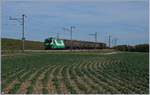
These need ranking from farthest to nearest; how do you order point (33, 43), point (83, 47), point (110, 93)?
point (33, 43), point (83, 47), point (110, 93)

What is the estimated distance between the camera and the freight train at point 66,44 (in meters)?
87.9

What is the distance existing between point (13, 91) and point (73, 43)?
90.4 metres

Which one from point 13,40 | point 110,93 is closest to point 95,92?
point 110,93

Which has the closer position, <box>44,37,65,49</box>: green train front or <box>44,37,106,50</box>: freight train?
<box>44,37,65,49</box>: green train front

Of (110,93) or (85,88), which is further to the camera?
(85,88)

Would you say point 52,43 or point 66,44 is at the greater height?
point 52,43

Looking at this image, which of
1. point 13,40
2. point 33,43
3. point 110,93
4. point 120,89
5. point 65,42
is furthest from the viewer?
point 33,43

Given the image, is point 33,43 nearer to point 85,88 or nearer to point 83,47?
point 83,47

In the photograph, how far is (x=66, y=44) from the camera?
99062 mm

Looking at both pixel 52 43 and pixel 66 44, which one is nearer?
pixel 52 43

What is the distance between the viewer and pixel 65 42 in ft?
322

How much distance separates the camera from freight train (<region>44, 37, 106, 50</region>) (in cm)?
8788

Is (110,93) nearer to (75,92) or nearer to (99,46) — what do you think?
(75,92)

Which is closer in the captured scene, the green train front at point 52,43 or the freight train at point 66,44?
the green train front at point 52,43
